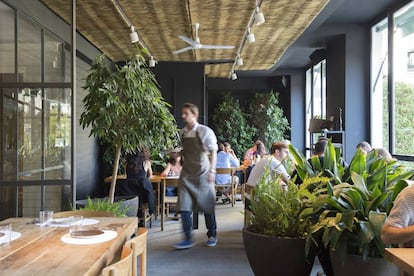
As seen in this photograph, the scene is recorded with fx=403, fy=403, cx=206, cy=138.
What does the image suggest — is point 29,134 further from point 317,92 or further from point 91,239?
point 317,92

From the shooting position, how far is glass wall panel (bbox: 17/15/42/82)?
4.39 metres

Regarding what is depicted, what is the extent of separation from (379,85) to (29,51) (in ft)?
18.3

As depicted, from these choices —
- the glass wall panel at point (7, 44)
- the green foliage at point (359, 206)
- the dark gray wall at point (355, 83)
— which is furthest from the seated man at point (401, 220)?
the dark gray wall at point (355, 83)

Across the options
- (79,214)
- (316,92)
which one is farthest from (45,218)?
(316,92)

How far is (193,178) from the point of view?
4.67 meters

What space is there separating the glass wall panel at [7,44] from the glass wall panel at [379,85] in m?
5.65

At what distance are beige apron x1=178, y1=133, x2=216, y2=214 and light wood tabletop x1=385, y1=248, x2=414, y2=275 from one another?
2.86 metres

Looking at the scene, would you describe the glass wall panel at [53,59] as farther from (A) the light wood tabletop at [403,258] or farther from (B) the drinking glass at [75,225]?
(A) the light wood tabletop at [403,258]

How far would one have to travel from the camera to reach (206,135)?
181 inches

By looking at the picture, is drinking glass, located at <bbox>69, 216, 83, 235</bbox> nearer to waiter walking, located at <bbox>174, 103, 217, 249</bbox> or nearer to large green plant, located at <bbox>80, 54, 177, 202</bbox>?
large green plant, located at <bbox>80, 54, 177, 202</bbox>

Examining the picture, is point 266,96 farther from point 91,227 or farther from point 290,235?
point 91,227

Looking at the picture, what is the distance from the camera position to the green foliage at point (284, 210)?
3395 mm

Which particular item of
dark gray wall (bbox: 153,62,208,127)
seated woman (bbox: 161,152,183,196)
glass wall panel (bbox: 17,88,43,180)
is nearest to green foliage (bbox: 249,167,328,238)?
glass wall panel (bbox: 17,88,43,180)

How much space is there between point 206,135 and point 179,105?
3710mm
